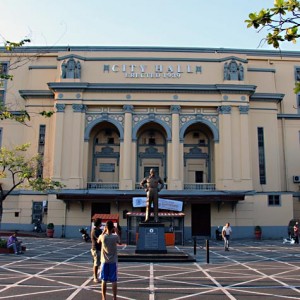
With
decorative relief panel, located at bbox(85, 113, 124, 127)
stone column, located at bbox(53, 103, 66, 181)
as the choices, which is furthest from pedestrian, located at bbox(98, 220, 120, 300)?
decorative relief panel, located at bbox(85, 113, 124, 127)

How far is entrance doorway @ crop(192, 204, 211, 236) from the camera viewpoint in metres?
33.9

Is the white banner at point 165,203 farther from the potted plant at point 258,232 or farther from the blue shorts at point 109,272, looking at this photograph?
the blue shorts at point 109,272

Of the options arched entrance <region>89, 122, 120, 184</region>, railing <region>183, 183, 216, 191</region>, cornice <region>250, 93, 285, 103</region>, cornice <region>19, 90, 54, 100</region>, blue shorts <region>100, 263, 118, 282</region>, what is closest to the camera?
blue shorts <region>100, 263, 118, 282</region>

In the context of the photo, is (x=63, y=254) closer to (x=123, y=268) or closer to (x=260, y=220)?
(x=123, y=268)

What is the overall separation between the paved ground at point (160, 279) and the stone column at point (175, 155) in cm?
1609

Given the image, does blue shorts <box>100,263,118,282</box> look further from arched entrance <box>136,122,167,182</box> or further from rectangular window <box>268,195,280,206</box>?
arched entrance <box>136,122,167,182</box>

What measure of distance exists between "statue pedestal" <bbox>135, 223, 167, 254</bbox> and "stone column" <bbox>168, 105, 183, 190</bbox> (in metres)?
16.3

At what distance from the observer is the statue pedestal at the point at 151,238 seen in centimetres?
1748

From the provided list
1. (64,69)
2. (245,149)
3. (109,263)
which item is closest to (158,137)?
(245,149)

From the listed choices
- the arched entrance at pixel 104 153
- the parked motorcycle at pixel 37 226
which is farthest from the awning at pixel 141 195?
the arched entrance at pixel 104 153

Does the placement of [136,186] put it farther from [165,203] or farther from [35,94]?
[35,94]

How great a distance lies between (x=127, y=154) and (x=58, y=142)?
256 inches

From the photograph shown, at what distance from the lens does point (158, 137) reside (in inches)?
1516

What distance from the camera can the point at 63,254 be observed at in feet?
64.7
